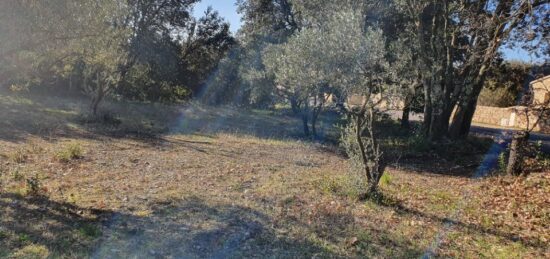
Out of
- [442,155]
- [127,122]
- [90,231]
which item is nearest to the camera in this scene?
[90,231]

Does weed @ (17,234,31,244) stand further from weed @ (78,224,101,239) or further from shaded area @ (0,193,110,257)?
weed @ (78,224,101,239)

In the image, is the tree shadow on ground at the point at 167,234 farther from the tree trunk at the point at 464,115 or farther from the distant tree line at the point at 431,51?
the tree trunk at the point at 464,115

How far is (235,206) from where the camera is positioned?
22.4 ft

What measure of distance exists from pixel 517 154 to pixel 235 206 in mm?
7417

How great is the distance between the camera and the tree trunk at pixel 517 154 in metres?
10.0

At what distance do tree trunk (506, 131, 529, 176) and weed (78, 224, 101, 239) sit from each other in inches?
370

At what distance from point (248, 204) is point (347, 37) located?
13.1ft

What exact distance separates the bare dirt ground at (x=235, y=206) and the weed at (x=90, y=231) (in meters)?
0.02

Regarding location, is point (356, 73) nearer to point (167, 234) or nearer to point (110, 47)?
point (167, 234)

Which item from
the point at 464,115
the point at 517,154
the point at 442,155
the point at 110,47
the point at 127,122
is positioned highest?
the point at 110,47

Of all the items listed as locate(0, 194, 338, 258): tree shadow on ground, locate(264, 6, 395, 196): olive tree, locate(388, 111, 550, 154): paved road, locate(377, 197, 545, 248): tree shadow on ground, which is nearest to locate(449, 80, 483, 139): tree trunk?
locate(388, 111, 550, 154): paved road

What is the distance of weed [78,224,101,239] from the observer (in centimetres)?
514

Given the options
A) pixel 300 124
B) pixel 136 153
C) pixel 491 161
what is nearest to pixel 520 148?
pixel 491 161

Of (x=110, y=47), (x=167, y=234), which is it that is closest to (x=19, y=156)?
(x=167, y=234)
